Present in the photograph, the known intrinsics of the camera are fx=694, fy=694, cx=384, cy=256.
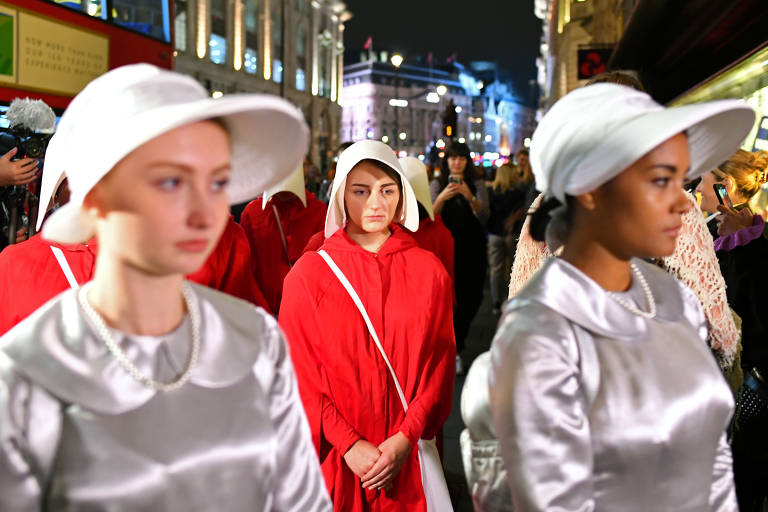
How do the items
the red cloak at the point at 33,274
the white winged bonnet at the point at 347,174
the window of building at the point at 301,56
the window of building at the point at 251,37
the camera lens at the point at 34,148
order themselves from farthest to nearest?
1. the window of building at the point at 301,56
2. the window of building at the point at 251,37
3. the camera lens at the point at 34,148
4. the white winged bonnet at the point at 347,174
5. the red cloak at the point at 33,274

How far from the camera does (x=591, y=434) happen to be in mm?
1719

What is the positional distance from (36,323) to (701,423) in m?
1.61

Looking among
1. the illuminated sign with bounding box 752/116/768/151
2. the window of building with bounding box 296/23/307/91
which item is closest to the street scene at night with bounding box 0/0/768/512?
the illuminated sign with bounding box 752/116/768/151

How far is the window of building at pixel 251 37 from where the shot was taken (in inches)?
2132

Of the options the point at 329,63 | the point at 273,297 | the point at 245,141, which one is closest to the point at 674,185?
the point at 245,141

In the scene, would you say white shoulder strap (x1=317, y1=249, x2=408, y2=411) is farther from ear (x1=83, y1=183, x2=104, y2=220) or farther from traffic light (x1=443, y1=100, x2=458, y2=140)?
traffic light (x1=443, y1=100, x2=458, y2=140)

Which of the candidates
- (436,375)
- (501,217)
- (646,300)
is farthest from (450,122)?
(646,300)

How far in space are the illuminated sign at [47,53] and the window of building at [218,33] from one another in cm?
4311

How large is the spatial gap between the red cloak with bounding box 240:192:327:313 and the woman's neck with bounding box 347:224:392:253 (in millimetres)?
2006

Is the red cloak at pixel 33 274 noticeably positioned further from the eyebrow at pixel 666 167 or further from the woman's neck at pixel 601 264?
the eyebrow at pixel 666 167

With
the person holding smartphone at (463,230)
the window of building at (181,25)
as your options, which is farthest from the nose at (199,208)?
the window of building at (181,25)

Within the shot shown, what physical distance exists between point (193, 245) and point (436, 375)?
6.95 feet

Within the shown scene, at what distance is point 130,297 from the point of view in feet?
4.96

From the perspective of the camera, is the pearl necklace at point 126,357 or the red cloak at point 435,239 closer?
the pearl necklace at point 126,357
